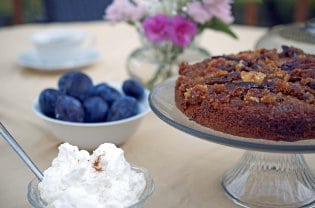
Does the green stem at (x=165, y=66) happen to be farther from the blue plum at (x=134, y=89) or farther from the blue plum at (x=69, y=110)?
the blue plum at (x=69, y=110)

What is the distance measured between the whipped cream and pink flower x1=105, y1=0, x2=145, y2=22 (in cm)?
58

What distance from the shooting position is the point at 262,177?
894 millimetres

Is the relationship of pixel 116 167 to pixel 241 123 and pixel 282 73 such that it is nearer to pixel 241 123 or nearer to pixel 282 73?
pixel 241 123

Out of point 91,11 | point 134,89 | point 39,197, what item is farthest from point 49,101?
point 91,11

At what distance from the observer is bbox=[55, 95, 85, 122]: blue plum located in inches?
39.5

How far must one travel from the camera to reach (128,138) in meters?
1.06

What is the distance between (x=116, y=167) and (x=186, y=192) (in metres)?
0.18

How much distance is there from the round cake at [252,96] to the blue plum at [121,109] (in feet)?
0.42

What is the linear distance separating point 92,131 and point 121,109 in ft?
0.23

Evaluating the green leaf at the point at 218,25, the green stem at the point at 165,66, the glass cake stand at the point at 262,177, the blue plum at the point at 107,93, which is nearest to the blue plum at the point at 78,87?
→ the blue plum at the point at 107,93

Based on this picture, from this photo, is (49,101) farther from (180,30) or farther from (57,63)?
(57,63)

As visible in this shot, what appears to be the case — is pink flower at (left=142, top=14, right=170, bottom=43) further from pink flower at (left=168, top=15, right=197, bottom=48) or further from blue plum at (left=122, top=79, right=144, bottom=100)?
blue plum at (left=122, top=79, right=144, bottom=100)

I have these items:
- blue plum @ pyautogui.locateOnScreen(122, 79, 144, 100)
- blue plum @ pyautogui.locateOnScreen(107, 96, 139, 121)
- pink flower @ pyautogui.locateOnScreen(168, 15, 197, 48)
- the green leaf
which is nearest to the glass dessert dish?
blue plum @ pyautogui.locateOnScreen(107, 96, 139, 121)

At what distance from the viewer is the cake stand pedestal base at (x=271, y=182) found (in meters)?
0.86
